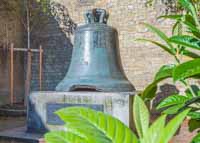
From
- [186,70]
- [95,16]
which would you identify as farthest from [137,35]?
[186,70]

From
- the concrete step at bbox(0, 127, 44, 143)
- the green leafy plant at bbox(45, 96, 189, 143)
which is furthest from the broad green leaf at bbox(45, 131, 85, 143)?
the concrete step at bbox(0, 127, 44, 143)

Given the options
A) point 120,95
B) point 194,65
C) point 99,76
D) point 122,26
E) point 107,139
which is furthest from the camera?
point 122,26

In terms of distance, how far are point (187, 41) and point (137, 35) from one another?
563cm

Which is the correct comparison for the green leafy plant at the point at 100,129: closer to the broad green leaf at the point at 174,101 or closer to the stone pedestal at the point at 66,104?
the broad green leaf at the point at 174,101

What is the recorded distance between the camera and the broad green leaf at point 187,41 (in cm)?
76

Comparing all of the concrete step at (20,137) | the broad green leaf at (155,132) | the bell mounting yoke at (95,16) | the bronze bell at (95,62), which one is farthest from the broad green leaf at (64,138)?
the bell mounting yoke at (95,16)

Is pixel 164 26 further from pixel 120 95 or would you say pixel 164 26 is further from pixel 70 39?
pixel 120 95

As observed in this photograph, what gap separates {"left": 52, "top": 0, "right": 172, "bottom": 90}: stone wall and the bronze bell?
2.37 metres

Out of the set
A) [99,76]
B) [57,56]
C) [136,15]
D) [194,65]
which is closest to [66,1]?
[57,56]

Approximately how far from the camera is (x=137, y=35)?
20.8ft

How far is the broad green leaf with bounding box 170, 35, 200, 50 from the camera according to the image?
0.76m

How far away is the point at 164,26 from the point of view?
6055 millimetres

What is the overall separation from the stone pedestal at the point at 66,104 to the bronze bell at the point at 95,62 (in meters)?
0.19

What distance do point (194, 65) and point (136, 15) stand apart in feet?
19.4
